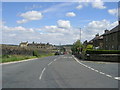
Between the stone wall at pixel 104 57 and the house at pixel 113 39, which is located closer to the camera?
the stone wall at pixel 104 57

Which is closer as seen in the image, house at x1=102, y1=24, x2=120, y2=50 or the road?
the road

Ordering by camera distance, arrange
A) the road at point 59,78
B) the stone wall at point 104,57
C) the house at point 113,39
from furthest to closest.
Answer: the house at point 113,39 → the stone wall at point 104,57 → the road at point 59,78

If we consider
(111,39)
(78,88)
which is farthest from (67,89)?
(111,39)

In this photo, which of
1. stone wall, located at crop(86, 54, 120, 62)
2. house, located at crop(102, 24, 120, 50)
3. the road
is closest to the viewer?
the road

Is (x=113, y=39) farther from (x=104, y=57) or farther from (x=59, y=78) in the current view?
(x=59, y=78)

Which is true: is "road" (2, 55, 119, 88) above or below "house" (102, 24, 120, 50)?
below

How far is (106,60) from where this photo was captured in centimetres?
3731

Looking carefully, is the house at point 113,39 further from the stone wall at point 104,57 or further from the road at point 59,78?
the road at point 59,78

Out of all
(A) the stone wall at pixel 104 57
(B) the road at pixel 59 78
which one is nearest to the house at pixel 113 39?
(A) the stone wall at pixel 104 57

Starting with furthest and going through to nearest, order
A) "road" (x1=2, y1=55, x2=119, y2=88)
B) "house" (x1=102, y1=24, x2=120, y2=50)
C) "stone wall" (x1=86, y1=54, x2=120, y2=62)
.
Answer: "house" (x1=102, y1=24, x2=120, y2=50) → "stone wall" (x1=86, y1=54, x2=120, y2=62) → "road" (x1=2, y1=55, x2=119, y2=88)

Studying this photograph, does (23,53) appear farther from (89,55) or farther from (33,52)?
(89,55)

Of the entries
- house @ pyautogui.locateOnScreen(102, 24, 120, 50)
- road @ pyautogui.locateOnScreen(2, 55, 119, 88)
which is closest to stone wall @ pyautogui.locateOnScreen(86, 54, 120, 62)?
house @ pyautogui.locateOnScreen(102, 24, 120, 50)

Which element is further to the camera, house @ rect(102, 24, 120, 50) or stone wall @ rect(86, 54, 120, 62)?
house @ rect(102, 24, 120, 50)

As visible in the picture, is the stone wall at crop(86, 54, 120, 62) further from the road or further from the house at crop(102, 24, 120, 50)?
the road
